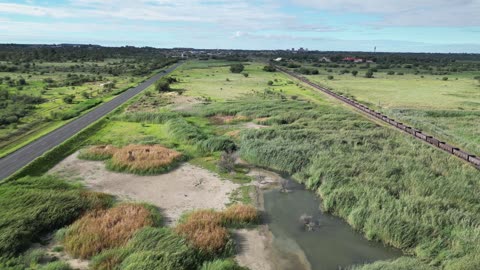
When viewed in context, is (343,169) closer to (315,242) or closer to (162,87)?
(315,242)

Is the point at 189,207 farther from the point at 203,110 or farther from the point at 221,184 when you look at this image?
the point at 203,110

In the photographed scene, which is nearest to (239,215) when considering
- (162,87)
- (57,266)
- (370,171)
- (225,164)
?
(225,164)

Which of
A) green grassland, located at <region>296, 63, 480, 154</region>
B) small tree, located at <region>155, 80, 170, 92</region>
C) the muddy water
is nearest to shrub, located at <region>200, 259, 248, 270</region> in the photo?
the muddy water

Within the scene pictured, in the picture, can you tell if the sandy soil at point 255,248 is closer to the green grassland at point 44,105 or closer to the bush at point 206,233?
the bush at point 206,233

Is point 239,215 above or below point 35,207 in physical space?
below

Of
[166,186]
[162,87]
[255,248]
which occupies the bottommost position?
[255,248]

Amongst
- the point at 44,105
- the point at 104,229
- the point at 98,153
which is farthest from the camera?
the point at 44,105

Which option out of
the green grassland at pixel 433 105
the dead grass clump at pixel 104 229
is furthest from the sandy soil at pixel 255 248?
the green grassland at pixel 433 105
